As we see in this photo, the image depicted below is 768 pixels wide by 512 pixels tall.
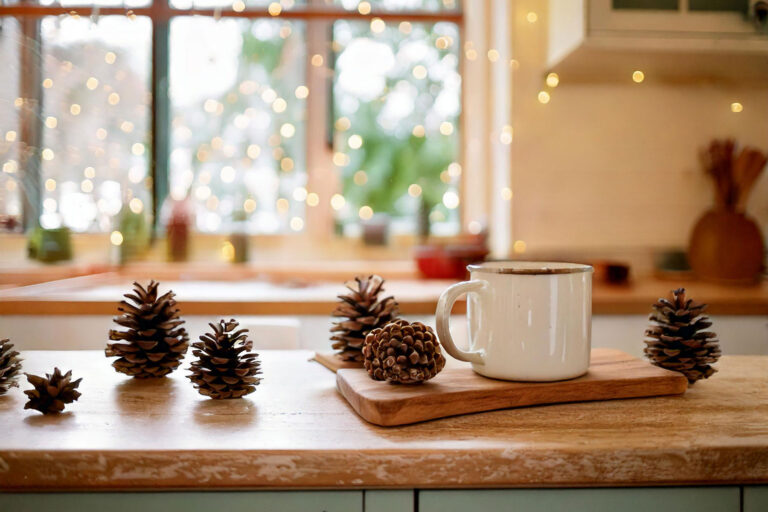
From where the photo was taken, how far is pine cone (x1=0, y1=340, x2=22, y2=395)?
62cm

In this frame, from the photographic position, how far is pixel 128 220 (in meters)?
2.05

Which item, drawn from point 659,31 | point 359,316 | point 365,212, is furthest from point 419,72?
point 359,316

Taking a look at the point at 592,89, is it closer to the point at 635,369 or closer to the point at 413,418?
the point at 635,369

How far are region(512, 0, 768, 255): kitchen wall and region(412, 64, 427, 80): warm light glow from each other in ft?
1.29

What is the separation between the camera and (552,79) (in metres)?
1.91

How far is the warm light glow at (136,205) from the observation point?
6.86 ft

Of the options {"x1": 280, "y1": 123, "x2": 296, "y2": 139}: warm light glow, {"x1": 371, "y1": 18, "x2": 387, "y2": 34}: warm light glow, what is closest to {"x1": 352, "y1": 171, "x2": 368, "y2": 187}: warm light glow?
{"x1": 280, "y1": 123, "x2": 296, "y2": 139}: warm light glow

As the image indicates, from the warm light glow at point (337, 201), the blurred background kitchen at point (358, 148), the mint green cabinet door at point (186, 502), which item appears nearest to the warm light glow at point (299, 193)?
the blurred background kitchen at point (358, 148)

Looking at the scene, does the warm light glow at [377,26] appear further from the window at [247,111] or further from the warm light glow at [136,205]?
the warm light glow at [136,205]

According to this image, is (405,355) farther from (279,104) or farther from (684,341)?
(279,104)

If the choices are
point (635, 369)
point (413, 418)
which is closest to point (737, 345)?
point (635, 369)

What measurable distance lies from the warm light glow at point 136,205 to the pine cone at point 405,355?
5.71 ft

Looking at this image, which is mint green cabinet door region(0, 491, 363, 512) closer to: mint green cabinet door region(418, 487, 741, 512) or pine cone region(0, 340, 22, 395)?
mint green cabinet door region(418, 487, 741, 512)

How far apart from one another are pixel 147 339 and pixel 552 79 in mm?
1590
